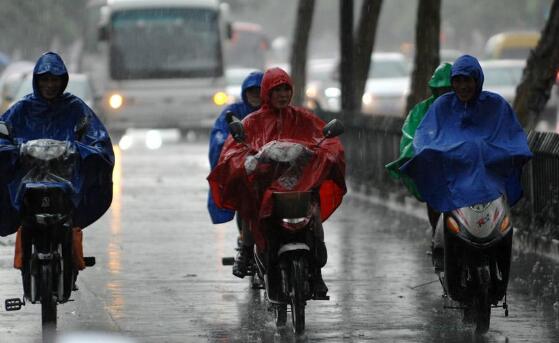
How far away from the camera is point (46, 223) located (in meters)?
9.80

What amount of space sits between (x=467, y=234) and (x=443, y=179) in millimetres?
412

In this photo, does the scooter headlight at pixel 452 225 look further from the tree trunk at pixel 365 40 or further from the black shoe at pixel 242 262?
the tree trunk at pixel 365 40

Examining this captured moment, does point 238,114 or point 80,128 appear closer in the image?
point 80,128

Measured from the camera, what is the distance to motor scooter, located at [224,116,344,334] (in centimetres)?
990

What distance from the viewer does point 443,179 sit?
10.1 metres

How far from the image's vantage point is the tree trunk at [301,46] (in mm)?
35750

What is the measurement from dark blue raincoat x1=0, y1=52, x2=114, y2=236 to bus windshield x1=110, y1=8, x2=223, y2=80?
26.0 m

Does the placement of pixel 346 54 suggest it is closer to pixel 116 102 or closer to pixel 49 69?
pixel 116 102

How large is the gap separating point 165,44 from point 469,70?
26873 mm

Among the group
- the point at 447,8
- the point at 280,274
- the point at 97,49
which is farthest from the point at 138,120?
the point at 447,8

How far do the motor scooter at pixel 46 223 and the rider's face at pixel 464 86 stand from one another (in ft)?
7.59

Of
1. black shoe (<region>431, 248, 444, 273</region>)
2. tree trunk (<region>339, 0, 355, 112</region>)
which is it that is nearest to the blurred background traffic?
tree trunk (<region>339, 0, 355, 112</region>)

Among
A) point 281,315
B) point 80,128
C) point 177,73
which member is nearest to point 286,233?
point 281,315

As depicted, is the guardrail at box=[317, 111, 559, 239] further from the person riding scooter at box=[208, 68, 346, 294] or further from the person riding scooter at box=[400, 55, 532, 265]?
the person riding scooter at box=[208, 68, 346, 294]
